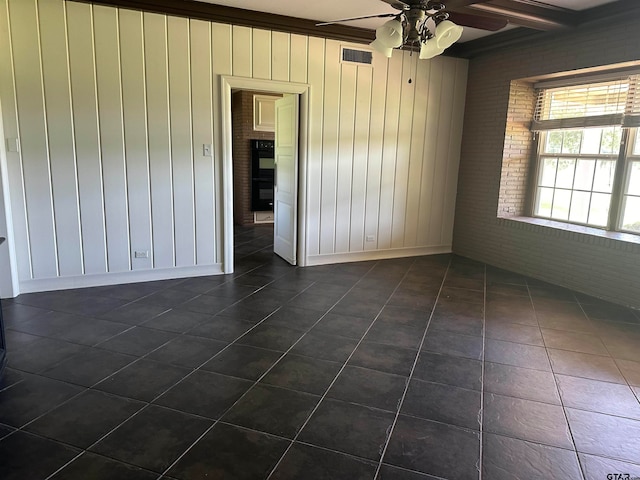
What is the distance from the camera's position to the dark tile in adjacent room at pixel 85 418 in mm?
2150

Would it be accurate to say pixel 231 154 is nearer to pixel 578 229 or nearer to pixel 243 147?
pixel 243 147

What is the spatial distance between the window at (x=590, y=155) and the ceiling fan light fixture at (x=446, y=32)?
→ 272cm

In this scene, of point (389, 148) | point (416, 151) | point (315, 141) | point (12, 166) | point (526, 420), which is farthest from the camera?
point (416, 151)

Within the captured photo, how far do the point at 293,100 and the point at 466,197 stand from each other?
2802 millimetres

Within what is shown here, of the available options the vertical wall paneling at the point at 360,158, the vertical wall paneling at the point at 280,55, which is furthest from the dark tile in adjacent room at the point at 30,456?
the vertical wall paneling at the point at 360,158

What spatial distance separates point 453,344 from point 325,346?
39.3 inches

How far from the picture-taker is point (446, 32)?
2752 mm

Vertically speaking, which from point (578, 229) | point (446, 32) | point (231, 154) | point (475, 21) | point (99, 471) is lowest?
point (99, 471)

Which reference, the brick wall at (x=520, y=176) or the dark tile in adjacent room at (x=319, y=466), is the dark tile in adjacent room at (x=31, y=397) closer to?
the dark tile in adjacent room at (x=319, y=466)

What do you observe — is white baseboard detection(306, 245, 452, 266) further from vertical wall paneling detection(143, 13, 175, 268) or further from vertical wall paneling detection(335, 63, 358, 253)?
vertical wall paneling detection(143, 13, 175, 268)

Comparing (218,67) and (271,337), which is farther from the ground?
(218,67)

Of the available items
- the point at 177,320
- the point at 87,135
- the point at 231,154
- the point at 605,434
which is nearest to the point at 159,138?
the point at 87,135

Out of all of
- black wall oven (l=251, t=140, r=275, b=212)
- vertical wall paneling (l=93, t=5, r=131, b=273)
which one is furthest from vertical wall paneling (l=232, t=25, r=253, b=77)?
black wall oven (l=251, t=140, r=275, b=212)

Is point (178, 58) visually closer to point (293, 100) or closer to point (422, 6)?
point (293, 100)
